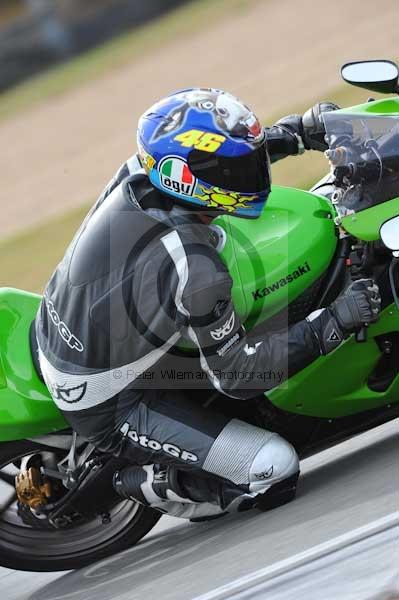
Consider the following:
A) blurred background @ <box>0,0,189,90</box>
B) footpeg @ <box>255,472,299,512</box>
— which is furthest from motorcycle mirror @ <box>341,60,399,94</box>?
blurred background @ <box>0,0,189,90</box>

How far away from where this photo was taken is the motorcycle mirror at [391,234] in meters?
3.71

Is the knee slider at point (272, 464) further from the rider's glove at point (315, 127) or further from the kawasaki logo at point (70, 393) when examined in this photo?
the rider's glove at point (315, 127)

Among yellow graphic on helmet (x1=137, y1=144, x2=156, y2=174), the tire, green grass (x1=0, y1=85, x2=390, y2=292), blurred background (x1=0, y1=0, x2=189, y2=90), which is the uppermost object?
yellow graphic on helmet (x1=137, y1=144, x2=156, y2=174)

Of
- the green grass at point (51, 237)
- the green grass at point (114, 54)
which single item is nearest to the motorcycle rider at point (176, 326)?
the green grass at point (51, 237)

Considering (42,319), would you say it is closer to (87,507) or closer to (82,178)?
(87,507)

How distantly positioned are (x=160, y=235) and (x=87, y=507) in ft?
4.41

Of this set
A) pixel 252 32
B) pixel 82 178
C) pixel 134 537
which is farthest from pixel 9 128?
pixel 134 537

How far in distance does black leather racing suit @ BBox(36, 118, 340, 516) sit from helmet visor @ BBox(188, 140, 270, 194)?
0.22m

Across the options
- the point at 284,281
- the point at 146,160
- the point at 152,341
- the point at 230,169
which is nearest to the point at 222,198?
the point at 230,169

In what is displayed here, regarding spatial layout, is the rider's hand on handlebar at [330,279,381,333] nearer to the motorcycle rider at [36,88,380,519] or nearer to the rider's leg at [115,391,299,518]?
the motorcycle rider at [36,88,380,519]

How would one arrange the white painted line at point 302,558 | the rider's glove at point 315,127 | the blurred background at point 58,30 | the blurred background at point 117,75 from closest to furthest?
1. the white painted line at point 302,558
2. the rider's glove at point 315,127
3. the blurred background at point 117,75
4. the blurred background at point 58,30

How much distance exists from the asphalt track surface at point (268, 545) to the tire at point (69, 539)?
0.06 meters

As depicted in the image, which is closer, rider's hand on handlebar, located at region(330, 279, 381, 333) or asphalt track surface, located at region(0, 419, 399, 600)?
asphalt track surface, located at region(0, 419, 399, 600)

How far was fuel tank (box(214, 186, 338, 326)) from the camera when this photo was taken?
4.41 metres
